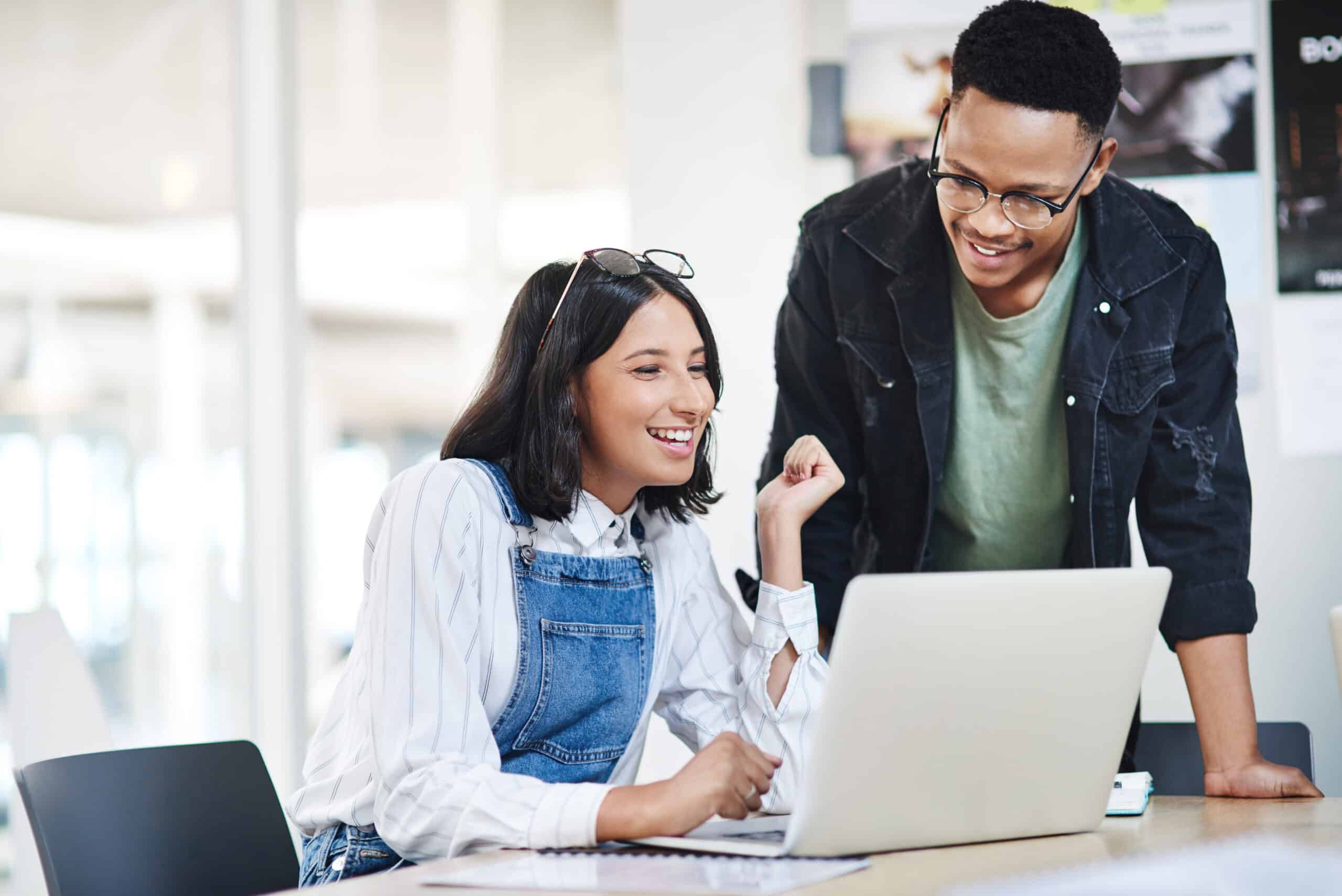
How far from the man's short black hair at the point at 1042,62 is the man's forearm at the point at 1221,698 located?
2.06 feet

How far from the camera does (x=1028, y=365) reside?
71.9 inches

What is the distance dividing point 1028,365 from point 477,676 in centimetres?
88

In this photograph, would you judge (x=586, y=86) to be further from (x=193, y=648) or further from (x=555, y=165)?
(x=193, y=648)

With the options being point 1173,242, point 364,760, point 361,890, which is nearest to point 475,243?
point 1173,242

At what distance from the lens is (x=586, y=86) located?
3545 millimetres

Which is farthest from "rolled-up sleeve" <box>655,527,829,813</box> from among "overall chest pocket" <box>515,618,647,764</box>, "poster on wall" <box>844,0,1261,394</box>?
"poster on wall" <box>844,0,1261,394</box>

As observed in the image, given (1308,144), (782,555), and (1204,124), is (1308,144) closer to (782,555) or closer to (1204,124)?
(1204,124)

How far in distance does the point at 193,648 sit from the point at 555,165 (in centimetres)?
152

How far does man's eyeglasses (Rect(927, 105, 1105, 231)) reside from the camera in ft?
5.23

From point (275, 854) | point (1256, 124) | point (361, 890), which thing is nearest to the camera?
point (361, 890)

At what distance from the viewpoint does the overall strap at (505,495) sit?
1.48 meters

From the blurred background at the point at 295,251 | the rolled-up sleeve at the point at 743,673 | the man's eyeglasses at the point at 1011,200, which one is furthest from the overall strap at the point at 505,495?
the blurred background at the point at 295,251

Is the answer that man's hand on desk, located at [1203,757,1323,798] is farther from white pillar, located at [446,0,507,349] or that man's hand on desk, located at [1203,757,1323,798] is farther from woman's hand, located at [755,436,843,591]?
white pillar, located at [446,0,507,349]

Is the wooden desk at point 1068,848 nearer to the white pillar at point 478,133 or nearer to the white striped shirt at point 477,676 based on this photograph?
the white striped shirt at point 477,676
